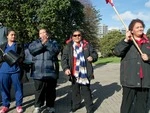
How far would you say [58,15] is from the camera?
81.9 ft

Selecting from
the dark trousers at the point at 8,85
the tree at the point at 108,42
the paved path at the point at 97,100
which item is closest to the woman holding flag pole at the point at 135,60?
the paved path at the point at 97,100

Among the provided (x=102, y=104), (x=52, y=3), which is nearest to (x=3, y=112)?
(x=102, y=104)

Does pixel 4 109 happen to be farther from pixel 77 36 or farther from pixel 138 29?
pixel 138 29

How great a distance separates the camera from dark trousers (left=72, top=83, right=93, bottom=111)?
7.35m

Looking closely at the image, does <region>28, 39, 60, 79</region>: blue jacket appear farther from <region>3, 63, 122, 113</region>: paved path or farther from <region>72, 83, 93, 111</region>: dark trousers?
<region>3, 63, 122, 113</region>: paved path

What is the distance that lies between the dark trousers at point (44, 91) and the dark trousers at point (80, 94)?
21.3 inches

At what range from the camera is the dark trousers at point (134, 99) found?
5559 millimetres

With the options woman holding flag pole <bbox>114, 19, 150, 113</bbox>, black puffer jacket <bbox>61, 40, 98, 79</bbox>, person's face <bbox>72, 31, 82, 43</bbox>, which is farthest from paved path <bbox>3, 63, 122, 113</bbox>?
woman holding flag pole <bbox>114, 19, 150, 113</bbox>

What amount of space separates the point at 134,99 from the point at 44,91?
2.24 meters

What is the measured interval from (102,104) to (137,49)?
3.20 metres

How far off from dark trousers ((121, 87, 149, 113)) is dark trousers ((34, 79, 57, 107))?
79.8 inches

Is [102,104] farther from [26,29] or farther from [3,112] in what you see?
[26,29]

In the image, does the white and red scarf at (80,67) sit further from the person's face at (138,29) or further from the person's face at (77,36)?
the person's face at (138,29)

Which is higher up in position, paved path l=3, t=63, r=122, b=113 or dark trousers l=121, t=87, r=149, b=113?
dark trousers l=121, t=87, r=149, b=113
